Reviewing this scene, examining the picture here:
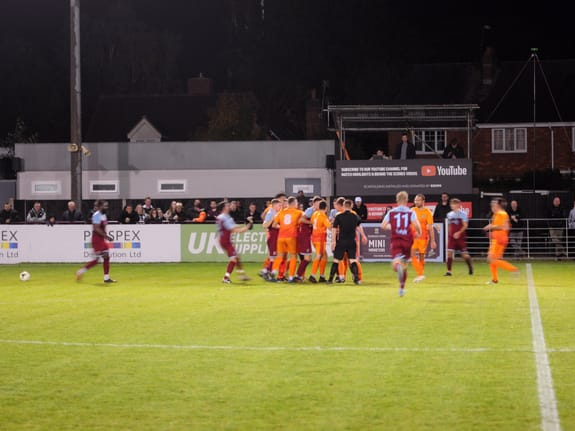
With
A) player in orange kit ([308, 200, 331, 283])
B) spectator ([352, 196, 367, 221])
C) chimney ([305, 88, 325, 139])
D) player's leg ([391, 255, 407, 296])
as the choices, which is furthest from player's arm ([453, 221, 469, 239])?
chimney ([305, 88, 325, 139])

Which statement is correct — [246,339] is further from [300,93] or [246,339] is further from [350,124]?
[300,93]

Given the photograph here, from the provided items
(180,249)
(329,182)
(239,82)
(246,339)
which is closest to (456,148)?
(329,182)

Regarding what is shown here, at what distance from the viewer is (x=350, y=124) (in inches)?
1510

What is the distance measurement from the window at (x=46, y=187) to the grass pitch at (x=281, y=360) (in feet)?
73.8

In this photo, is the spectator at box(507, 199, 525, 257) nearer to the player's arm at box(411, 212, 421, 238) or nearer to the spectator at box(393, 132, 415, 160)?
the spectator at box(393, 132, 415, 160)

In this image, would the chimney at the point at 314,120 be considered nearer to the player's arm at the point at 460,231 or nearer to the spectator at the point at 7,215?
the spectator at the point at 7,215

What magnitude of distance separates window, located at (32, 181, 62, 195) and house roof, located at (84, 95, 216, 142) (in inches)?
876

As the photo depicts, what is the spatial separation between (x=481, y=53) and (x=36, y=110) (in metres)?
34.3

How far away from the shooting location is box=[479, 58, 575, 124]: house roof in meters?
55.7

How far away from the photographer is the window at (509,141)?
56188 millimetres

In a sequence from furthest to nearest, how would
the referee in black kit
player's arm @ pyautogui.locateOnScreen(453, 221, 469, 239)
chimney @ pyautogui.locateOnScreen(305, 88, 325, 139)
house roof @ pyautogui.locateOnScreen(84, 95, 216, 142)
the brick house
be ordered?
house roof @ pyautogui.locateOnScreen(84, 95, 216, 142), chimney @ pyautogui.locateOnScreen(305, 88, 325, 139), the brick house, player's arm @ pyautogui.locateOnScreen(453, 221, 469, 239), the referee in black kit

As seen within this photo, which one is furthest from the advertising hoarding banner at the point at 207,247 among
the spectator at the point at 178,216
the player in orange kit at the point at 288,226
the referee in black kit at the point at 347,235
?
the referee in black kit at the point at 347,235

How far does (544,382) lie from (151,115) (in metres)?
59.2

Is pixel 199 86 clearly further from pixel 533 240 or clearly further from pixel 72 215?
pixel 533 240
